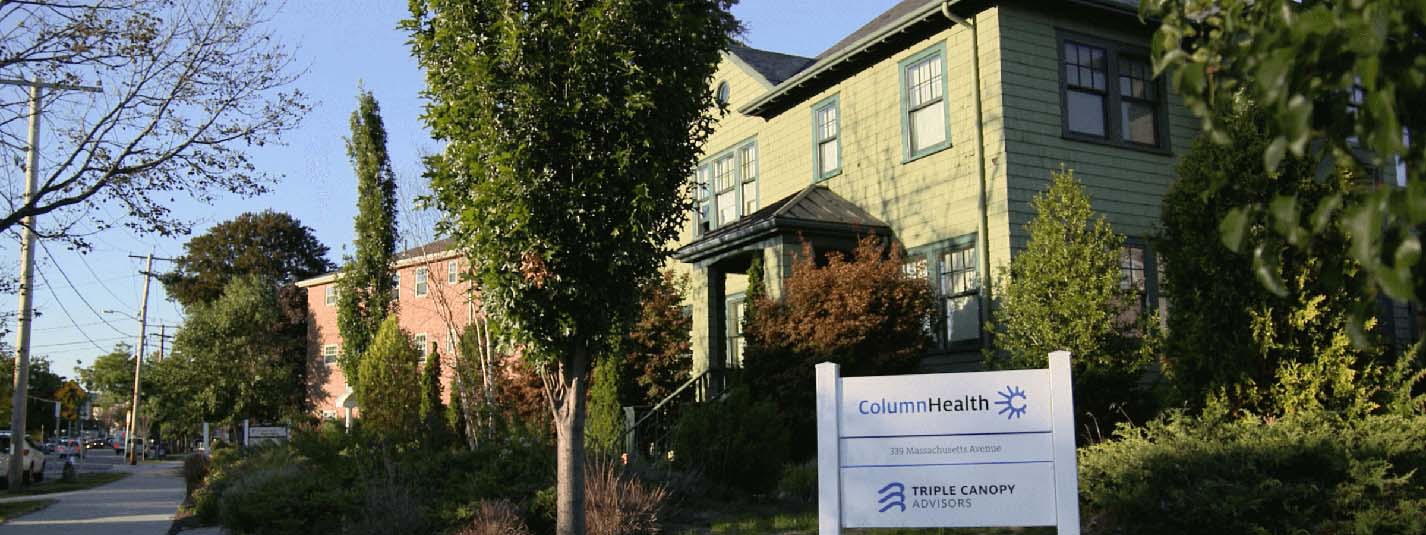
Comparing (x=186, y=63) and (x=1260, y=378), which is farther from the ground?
(x=186, y=63)

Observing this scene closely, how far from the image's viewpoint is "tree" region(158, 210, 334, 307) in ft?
190

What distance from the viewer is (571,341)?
31.3ft

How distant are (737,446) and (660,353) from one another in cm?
683

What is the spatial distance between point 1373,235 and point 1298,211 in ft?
0.95

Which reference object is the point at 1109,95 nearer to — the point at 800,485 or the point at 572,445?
the point at 800,485

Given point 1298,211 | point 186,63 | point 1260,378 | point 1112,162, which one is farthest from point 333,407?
point 1298,211

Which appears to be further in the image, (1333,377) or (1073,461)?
(1333,377)

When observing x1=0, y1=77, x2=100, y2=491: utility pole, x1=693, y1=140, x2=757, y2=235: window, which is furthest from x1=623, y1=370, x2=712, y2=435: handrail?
x1=0, y1=77, x2=100, y2=491: utility pole

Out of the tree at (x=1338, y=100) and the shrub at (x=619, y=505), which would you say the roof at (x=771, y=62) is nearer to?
the shrub at (x=619, y=505)

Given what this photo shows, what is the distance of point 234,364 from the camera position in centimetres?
5216

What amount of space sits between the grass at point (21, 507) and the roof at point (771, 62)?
1360 centimetres

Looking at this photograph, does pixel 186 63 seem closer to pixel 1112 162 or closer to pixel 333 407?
pixel 1112 162

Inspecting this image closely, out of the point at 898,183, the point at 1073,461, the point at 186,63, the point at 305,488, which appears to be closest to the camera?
the point at 1073,461

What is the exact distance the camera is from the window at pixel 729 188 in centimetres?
2059
